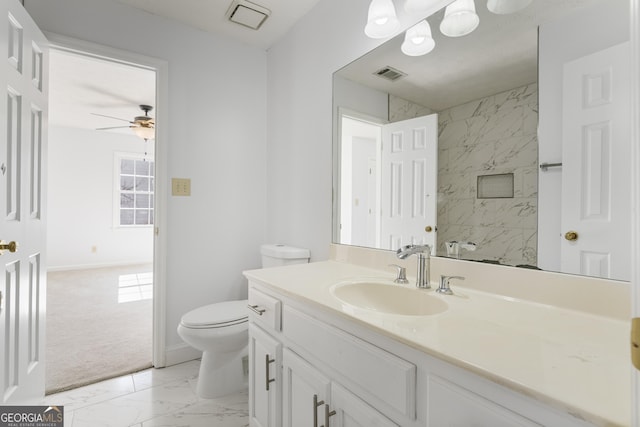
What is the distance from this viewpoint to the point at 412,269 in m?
1.28

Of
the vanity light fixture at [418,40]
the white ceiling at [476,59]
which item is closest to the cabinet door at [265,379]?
the white ceiling at [476,59]

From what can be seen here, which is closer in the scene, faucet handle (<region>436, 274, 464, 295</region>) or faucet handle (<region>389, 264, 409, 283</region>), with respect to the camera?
faucet handle (<region>436, 274, 464, 295</region>)

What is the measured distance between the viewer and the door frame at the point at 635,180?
1.17ft

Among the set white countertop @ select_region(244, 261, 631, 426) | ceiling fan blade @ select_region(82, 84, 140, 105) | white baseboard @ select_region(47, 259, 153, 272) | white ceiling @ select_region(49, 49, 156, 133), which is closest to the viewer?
white countertop @ select_region(244, 261, 631, 426)

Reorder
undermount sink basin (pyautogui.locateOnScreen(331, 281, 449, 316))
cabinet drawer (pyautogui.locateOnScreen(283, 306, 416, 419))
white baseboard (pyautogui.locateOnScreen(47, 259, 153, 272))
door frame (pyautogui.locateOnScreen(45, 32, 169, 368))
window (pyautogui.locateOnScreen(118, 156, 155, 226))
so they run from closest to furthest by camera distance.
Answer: cabinet drawer (pyautogui.locateOnScreen(283, 306, 416, 419)) < undermount sink basin (pyautogui.locateOnScreen(331, 281, 449, 316)) < door frame (pyautogui.locateOnScreen(45, 32, 169, 368)) < white baseboard (pyautogui.locateOnScreen(47, 259, 153, 272)) < window (pyautogui.locateOnScreen(118, 156, 155, 226))

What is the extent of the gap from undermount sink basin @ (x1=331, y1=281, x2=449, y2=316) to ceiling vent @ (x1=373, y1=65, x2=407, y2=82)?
94cm

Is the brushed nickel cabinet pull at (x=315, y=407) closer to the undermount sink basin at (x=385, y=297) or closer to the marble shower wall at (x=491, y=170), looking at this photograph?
the undermount sink basin at (x=385, y=297)

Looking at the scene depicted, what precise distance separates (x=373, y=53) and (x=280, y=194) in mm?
1188

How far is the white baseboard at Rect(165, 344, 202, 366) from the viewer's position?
2.08m

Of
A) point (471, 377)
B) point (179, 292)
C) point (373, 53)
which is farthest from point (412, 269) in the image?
point (179, 292)

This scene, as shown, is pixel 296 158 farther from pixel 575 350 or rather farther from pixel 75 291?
pixel 75 291

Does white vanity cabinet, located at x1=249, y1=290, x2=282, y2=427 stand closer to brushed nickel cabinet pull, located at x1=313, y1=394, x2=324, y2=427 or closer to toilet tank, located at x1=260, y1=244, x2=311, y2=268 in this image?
brushed nickel cabinet pull, located at x1=313, y1=394, x2=324, y2=427

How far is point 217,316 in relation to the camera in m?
1.76

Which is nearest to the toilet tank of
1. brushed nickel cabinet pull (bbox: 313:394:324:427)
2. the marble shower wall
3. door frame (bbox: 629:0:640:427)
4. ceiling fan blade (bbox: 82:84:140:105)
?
the marble shower wall
